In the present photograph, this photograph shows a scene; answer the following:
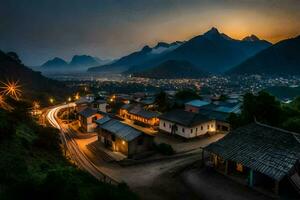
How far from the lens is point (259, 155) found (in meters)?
23.8

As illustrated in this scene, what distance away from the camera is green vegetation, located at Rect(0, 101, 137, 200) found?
35.7ft

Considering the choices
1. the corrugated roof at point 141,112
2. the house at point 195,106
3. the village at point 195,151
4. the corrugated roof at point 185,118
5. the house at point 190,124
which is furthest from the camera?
the house at point 195,106

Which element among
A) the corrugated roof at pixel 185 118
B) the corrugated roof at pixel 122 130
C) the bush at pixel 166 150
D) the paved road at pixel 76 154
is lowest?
the paved road at pixel 76 154

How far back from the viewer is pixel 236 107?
57281 millimetres

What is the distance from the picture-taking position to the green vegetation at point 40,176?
10.9 m

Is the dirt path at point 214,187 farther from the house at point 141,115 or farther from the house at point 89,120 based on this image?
the house at point 89,120

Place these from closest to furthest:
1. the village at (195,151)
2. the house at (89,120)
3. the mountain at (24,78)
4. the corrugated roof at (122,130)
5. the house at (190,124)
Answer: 1. the village at (195,151)
2. the corrugated roof at (122,130)
3. the house at (190,124)
4. the house at (89,120)
5. the mountain at (24,78)

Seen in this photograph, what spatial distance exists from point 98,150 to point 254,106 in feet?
83.7

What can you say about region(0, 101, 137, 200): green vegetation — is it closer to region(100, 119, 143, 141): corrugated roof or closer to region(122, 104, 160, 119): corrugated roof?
region(100, 119, 143, 141): corrugated roof

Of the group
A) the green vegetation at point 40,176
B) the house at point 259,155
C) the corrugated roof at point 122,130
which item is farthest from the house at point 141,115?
the green vegetation at point 40,176

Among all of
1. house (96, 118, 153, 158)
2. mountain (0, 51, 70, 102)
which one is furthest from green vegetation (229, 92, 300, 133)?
mountain (0, 51, 70, 102)

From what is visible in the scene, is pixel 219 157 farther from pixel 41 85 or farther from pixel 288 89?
pixel 288 89

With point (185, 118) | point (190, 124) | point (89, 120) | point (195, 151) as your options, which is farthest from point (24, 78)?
point (195, 151)

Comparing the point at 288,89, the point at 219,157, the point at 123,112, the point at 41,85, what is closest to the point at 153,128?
the point at 123,112
